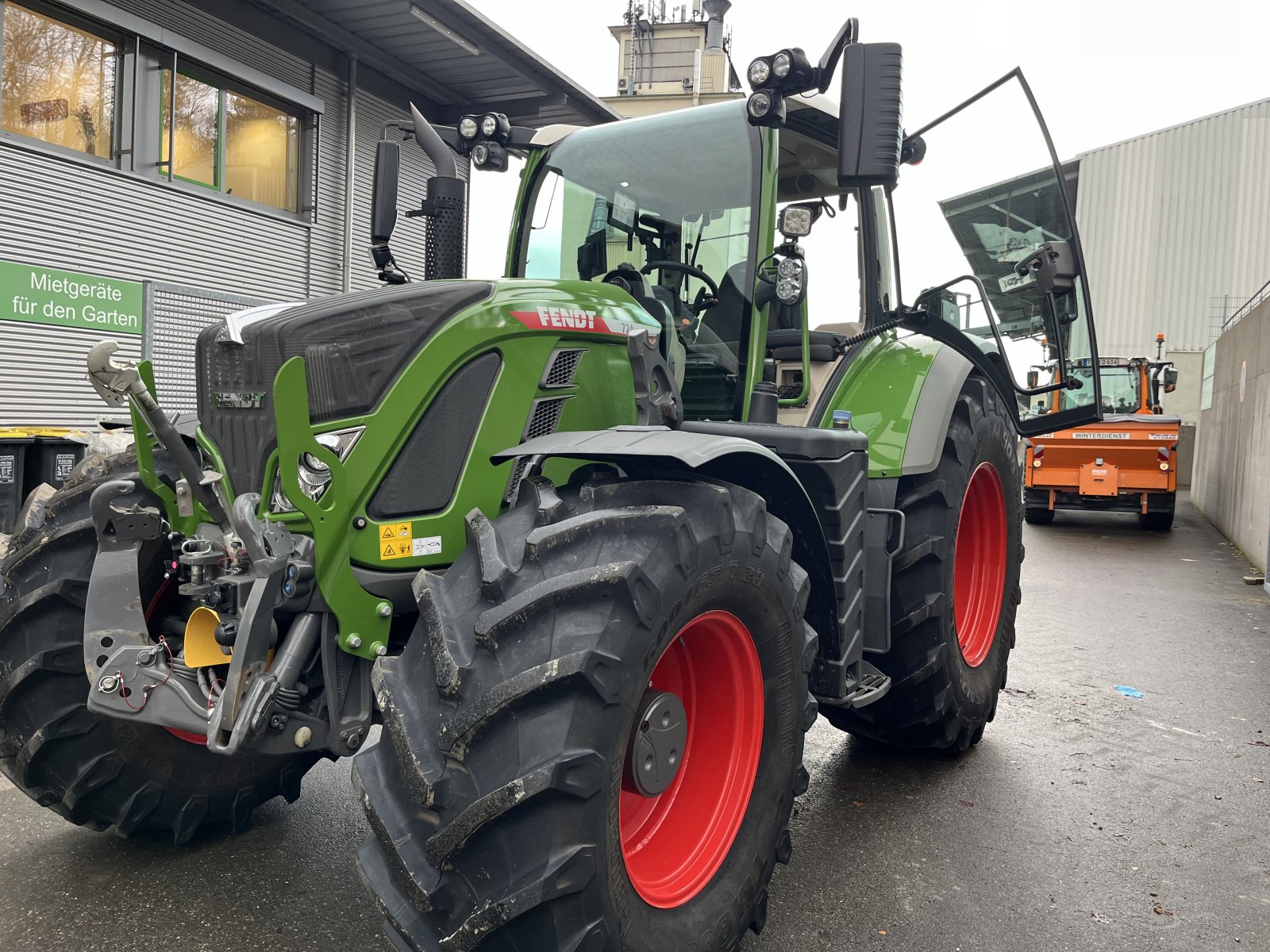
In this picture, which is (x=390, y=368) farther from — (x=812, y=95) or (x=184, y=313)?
(x=184, y=313)

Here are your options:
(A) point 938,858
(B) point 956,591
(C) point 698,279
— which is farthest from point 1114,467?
(C) point 698,279

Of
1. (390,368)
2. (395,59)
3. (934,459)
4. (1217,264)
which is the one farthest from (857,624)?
(1217,264)

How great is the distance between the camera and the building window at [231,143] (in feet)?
32.7

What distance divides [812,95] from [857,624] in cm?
189

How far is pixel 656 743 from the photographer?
2381 mm

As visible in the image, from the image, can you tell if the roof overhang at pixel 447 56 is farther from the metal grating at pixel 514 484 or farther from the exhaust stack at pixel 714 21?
the exhaust stack at pixel 714 21

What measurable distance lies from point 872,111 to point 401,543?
66.8 inches

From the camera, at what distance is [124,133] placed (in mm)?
9414

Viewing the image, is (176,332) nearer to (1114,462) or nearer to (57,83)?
(57,83)

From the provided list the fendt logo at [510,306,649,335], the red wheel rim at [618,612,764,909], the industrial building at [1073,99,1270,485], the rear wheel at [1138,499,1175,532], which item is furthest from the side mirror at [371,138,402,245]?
the industrial building at [1073,99,1270,485]

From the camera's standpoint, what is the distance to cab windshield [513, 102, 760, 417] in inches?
134

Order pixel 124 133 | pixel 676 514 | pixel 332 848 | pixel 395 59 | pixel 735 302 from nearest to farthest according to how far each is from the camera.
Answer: pixel 676 514 < pixel 332 848 < pixel 735 302 < pixel 124 133 < pixel 395 59

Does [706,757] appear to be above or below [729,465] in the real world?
below

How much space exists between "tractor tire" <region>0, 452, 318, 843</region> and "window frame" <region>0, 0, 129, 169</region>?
7199 millimetres
